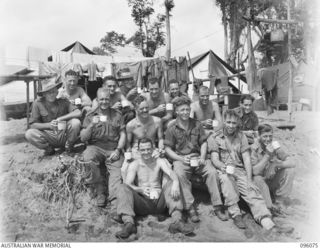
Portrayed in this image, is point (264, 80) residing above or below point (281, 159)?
above

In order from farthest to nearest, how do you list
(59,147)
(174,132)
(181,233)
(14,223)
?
(59,147) < (174,132) < (14,223) < (181,233)

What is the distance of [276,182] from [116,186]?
226 centimetres

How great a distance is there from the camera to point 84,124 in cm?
449

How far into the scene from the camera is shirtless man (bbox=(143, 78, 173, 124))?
16.3 feet

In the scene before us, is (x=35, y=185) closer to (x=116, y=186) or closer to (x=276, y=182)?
(x=116, y=186)

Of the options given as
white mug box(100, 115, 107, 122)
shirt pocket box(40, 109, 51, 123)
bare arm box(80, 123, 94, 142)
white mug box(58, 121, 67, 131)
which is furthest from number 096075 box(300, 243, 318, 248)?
shirt pocket box(40, 109, 51, 123)

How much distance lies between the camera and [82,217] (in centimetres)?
394

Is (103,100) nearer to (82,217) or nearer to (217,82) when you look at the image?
(82,217)

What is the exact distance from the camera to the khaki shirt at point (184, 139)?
4242 mm

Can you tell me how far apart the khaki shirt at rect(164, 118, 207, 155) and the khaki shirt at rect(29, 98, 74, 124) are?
68.6 inches

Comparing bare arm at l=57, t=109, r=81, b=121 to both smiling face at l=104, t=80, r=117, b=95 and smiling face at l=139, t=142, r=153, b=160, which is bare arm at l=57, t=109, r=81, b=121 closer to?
smiling face at l=104, t=80, r=117, b=95

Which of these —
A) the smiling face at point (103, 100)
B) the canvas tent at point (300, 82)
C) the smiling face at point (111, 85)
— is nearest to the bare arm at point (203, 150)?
the smiling face at point (103, 100)

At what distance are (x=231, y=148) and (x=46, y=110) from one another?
9.34ft

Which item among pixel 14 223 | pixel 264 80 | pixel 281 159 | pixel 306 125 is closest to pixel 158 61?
pixel 264 80
